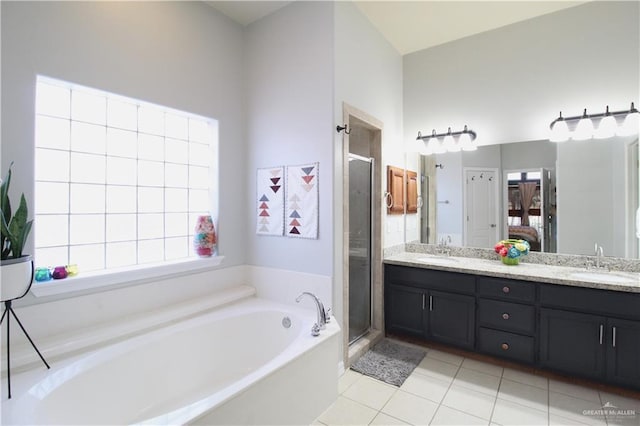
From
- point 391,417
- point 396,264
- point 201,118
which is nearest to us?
point 391,417

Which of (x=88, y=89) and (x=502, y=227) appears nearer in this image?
(x=88, y=89)

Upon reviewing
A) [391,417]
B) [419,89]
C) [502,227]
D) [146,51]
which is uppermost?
[419,89]

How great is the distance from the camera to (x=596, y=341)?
225 centimetres

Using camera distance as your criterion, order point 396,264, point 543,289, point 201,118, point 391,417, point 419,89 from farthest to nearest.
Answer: point 419,89, point 396,264, point 201,118, point 543,289, point 391,417

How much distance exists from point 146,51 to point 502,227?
3.57 meters

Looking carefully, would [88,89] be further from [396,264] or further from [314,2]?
[396,264]

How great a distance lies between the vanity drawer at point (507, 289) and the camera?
2.48m

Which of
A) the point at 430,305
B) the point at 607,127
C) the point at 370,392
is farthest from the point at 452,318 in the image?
the point at 607,127

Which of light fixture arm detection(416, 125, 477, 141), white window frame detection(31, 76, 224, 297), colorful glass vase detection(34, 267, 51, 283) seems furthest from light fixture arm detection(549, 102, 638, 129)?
colorful glass vase detection(34, 267, 51, 283)

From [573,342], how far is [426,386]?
117cm

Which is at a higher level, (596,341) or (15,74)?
(15,74)

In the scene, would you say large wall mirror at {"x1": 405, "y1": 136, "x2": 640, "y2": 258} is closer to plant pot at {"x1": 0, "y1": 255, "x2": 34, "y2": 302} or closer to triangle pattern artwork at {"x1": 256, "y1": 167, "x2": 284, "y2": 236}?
triangle pattern artwork at {"x1": 256, "y1": 167, "x2": 284, "y2": 236}

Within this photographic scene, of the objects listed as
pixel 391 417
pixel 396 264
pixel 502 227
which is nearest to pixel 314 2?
pixel 396 264

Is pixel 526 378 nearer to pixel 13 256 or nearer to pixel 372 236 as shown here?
pixel 372 236
